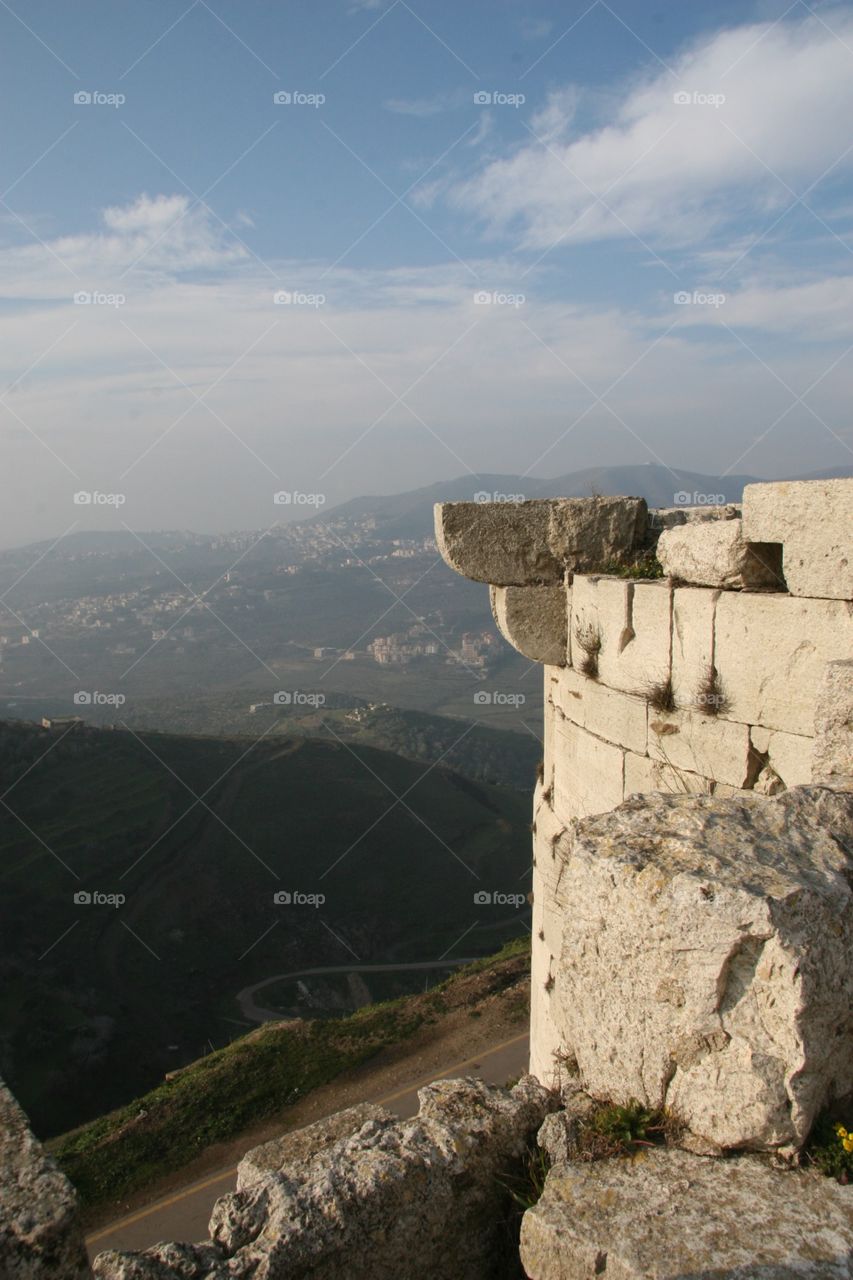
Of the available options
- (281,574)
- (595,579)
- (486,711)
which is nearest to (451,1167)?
(595,579)

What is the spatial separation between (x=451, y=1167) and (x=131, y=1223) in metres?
10.1

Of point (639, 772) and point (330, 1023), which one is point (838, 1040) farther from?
point (330, 1023)

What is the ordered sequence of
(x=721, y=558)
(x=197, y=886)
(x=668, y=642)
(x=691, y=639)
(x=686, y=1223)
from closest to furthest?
(x=686, y=1223), (x=721, y=558), (x=691, y=639), (x=668, y=642), (x=197, y=886)

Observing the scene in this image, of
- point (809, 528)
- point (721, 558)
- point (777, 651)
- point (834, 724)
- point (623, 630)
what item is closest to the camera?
point (834, 724)

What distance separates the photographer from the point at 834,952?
2.96 meters

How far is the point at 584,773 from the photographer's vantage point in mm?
7152

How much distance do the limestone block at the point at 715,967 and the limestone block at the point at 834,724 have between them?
3.30 ft

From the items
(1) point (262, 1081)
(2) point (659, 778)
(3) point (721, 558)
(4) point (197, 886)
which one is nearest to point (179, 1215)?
(1) point (262, 1081)

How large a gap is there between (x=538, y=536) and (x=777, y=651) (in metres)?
2.39

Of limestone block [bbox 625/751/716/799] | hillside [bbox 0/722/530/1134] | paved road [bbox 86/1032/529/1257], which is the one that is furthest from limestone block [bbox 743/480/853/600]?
hillside [bbox 0/722/530/1134]

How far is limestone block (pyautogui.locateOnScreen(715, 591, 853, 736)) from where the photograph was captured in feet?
16.5

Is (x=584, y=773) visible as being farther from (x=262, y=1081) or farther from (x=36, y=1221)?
(x=262, y=1081)

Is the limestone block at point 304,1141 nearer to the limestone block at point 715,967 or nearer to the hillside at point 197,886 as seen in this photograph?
the limestone block at point 715,967

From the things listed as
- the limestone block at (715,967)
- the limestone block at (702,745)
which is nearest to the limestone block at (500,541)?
the limestone block at (702,745)
